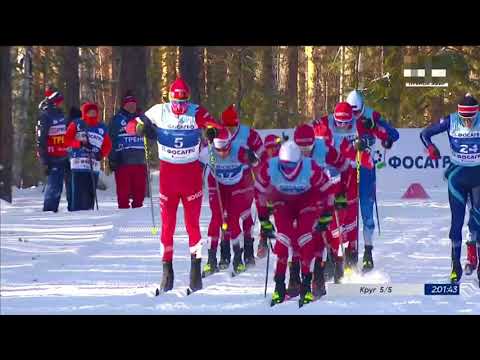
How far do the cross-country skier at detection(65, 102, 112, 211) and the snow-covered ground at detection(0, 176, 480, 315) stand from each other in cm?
37

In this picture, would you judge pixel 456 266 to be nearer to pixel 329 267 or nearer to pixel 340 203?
pixel 329 267

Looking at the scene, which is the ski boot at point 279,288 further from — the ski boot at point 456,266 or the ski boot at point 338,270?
the ski boot at point 456,266

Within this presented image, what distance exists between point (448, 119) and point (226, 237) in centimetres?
294

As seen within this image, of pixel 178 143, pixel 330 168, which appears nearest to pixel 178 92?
pixel 178 143

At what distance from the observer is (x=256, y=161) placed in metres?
10.2

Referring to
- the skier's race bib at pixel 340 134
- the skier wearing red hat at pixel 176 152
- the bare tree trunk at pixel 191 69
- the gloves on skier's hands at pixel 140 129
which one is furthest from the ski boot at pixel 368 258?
the bare tree trunk at pixel 191 69

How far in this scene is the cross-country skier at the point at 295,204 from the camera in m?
8.78

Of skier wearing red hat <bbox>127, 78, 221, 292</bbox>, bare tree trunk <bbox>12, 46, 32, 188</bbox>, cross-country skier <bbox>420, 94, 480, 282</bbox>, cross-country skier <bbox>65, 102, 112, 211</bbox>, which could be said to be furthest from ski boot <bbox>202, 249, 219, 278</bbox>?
bare tree trunk <bbox>12, 46, 32, 188</bbox>

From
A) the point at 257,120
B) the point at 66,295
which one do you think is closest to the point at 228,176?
the point at 66,295

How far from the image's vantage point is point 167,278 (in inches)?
374

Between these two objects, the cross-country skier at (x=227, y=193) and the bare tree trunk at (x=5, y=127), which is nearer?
the cross-country skier at (x=227, y=193)

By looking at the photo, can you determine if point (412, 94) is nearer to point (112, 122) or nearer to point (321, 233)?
point (112, 122)

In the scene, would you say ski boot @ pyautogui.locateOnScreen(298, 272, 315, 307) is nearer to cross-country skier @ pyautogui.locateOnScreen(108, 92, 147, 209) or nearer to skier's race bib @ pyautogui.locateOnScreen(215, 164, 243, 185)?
skier's race bib @ pyautogui.locateOnScreen(215, 164, 243, 185)

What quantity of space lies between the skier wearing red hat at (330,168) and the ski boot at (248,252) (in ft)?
4.26
